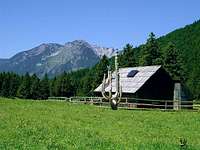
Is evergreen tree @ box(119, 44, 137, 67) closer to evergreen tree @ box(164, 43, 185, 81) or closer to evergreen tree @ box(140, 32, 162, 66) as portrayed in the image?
evergreen tree @ box(140, 32, 162, 66)

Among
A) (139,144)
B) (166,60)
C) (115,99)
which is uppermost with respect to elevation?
(166,60)

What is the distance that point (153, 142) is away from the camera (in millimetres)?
23266

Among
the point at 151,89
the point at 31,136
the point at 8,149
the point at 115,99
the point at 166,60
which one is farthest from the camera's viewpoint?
the point at 166,60

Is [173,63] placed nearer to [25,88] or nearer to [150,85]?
[150,85]

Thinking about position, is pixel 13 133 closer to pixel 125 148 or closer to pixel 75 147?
pixel 75 147

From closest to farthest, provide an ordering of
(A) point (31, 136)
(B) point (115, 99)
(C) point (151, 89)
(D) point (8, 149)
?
(B) point (115, 99)
(D) point (8, 149)
(A) point (31, 136)
(C) point (151, 89)

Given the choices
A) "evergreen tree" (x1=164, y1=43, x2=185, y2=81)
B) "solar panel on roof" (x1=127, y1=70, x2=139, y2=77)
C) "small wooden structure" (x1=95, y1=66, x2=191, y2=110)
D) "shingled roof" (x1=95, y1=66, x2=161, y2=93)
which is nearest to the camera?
"shingled roof" (x1=95, y1=66, x2=161, y2=93)

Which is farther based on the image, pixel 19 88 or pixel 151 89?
pixel 19 88

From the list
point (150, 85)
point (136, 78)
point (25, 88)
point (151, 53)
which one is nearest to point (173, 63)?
point (151, 53)

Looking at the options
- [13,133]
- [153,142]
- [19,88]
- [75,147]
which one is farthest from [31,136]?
[19,88]

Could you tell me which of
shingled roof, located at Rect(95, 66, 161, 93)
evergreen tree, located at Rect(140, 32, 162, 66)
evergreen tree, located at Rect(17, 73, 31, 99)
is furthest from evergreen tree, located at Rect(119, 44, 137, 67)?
evergreen tree, located at Rect(17, 73, 31, 99)

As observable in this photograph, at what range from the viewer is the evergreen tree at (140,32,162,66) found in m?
96.2

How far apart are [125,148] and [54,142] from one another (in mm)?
3775

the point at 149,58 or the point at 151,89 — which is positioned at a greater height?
the point at 149,58
